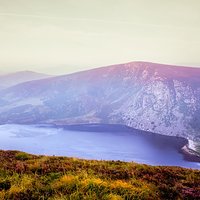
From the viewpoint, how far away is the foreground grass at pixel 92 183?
11102mm

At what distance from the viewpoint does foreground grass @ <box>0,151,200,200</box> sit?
11.1 meters

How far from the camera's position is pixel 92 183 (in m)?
11.9

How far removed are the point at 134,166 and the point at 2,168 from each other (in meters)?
6.70

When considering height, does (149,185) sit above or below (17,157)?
above

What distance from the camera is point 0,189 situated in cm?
1172

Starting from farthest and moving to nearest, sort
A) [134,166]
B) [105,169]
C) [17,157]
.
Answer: [17,157], [134,166], [105,169]

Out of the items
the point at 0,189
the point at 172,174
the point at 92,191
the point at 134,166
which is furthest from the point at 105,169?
the point at 0,189

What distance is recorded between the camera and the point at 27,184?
12125mm

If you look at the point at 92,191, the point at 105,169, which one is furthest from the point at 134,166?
the point at 92,191

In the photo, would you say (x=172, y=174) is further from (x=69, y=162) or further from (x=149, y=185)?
(x=69, y=162)

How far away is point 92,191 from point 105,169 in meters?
4.50

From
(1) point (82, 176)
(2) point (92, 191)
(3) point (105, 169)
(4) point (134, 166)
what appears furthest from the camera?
(4) point (134, 166)

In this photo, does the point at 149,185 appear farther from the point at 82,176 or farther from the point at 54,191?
the point at 54,191

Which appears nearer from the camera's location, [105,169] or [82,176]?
[82,176]
